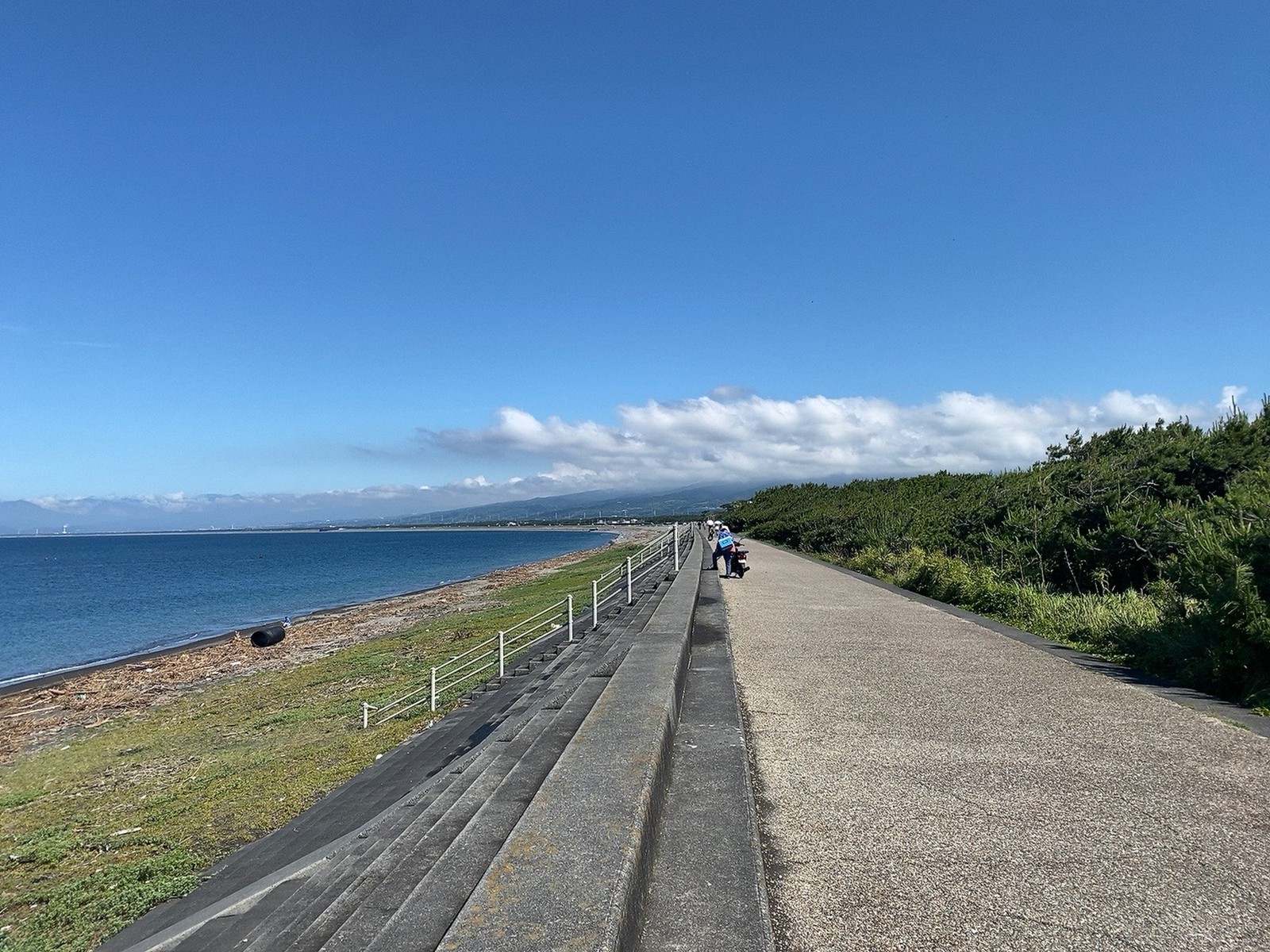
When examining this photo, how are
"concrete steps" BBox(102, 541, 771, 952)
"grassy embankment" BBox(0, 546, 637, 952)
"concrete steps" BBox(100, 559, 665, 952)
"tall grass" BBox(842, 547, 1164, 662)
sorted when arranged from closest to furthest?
"concrete steps" BBox(102, 541, 771, 952) → "concrete steps" BBox(100, 559, 665, 952) → "grassy embankment" BBox(0, 546, 637, 952) → "tall grass" BBox(842, 547, 1164, 662)

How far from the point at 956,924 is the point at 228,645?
25.4 m

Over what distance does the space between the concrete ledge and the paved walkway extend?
611 mm

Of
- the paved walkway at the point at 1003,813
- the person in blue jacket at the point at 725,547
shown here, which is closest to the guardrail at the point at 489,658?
the person in blue jacket at the point at 725,547

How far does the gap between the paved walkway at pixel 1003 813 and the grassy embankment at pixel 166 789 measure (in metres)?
4.67

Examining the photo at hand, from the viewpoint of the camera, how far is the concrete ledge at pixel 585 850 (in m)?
2.12

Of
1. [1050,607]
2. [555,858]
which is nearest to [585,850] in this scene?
[555,858]

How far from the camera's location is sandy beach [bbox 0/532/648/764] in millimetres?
14398

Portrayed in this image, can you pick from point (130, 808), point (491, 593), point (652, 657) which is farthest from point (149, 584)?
point (652, 657)

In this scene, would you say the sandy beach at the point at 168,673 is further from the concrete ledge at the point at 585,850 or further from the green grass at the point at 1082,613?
the green grass at the point at 1082,613

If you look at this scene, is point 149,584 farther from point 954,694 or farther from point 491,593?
point 954,694

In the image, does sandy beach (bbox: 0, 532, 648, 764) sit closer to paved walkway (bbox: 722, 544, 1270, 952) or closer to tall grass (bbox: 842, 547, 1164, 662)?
paved walkway (bbox: 722, 544, 1270, 952)

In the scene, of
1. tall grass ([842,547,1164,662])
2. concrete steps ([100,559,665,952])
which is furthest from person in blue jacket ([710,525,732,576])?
concrete steps ([100,559,665,952])

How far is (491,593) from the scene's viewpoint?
1270 inches

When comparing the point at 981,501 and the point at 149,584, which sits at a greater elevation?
the point at 981,501
